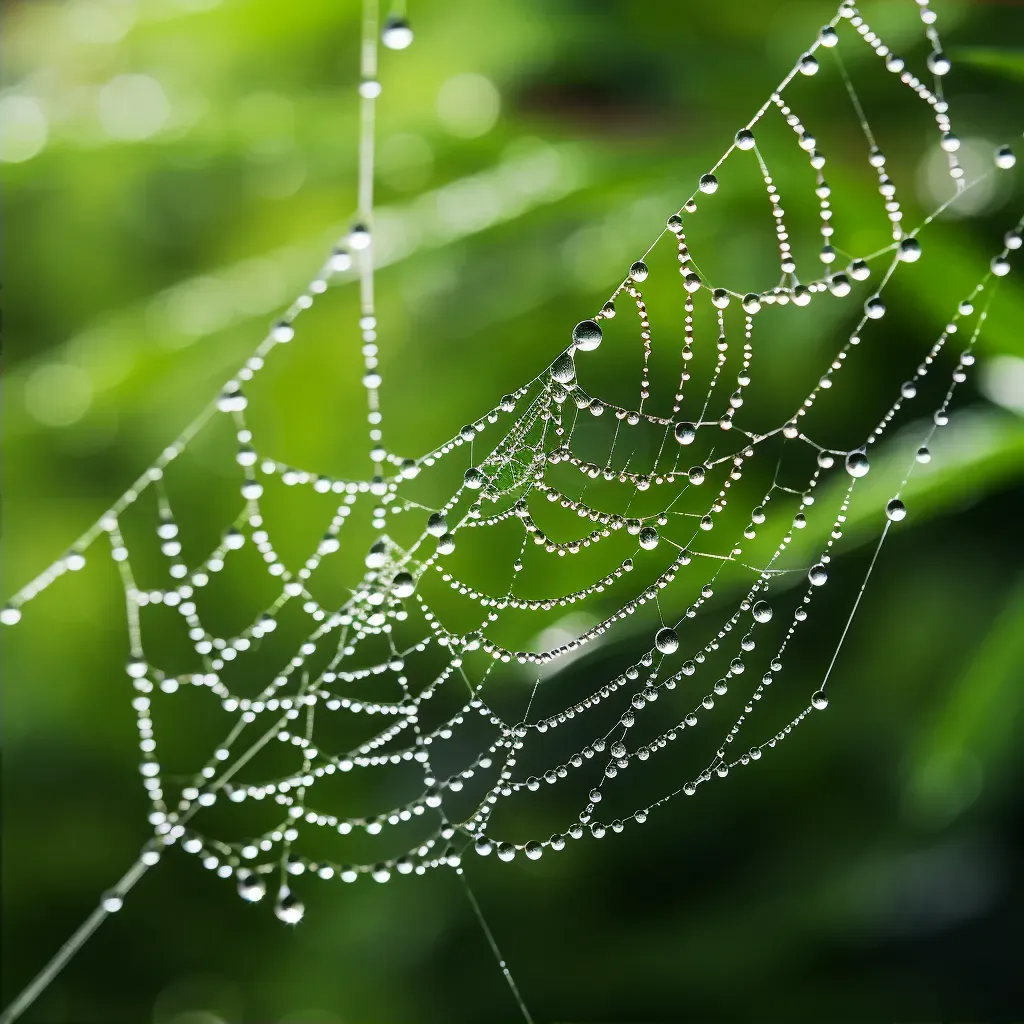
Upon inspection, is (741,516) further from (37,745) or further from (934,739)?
(37,745)

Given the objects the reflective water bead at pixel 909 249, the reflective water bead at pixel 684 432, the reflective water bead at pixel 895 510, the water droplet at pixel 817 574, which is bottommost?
Result: the water droplet at pixel 817 574

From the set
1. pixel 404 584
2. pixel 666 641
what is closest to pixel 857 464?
pixel 666 641

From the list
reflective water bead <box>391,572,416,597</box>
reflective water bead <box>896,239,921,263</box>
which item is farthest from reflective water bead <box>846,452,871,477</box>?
reflective water bead <box>391,572,416,597</box>

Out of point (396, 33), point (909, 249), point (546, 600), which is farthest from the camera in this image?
point (546, 600)

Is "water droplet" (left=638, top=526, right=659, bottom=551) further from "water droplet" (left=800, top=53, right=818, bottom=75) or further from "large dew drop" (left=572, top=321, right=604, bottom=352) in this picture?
"water droplet" (left=800, top=53, right=818, bottom=75)

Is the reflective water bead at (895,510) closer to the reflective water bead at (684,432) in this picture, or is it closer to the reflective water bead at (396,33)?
the reflective water bead at (684,432)

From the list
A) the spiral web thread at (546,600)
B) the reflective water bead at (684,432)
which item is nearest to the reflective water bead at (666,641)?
the spiral web thread at (546,600)

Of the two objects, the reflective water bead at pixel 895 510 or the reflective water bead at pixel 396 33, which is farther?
the reflective water bead at pixel 895 510

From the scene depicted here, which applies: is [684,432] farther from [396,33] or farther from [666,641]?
[396,33]
